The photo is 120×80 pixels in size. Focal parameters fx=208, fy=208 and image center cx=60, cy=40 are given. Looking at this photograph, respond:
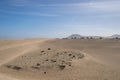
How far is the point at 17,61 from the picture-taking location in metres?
17.2

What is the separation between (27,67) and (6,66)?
5.71ft

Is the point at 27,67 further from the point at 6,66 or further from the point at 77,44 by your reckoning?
the point at 77,44

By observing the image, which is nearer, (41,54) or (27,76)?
(27,76)

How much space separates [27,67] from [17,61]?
1.93m

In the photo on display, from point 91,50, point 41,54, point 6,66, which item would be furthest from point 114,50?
point 6,66

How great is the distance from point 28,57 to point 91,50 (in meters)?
8.41

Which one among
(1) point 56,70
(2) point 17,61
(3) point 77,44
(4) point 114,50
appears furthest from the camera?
(3) point 77,44

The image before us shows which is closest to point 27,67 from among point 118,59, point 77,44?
point 118,59

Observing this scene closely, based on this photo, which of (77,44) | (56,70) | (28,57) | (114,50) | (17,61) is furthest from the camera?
(77,44)

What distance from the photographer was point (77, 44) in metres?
27.8

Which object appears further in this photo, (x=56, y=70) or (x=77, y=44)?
(x=77, y=44)

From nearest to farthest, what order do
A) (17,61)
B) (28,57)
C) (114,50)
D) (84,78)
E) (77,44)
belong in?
(84,78) → (17,61) → (28,57) → (114,50) → (77,44)

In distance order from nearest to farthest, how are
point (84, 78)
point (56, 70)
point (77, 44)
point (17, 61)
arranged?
point (84, 78) → point (56, 70) → point (17, 61) → point (77, 44)

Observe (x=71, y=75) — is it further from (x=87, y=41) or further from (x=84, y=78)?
(x=87, y=41)
